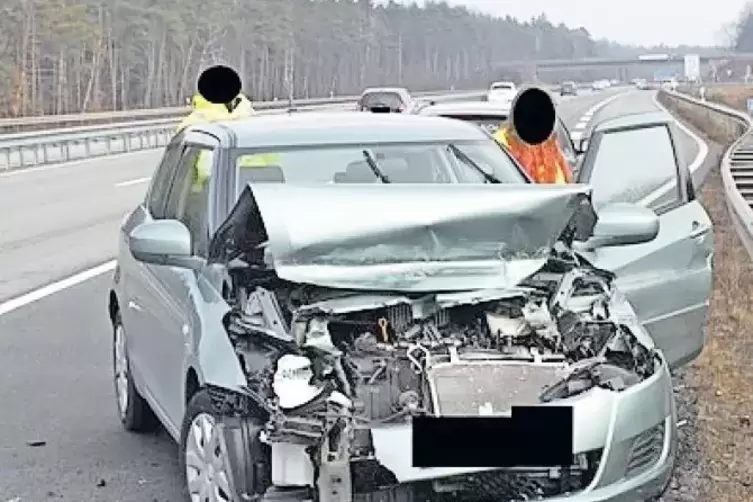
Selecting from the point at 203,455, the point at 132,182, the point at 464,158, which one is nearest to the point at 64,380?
the point at 464,158

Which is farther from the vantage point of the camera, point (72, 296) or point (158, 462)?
point (72, 296)

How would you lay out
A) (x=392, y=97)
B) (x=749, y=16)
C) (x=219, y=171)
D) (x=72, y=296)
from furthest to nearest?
(x=749, y=16) < (x=392, y=97) < (x=72, y=296) < (x=219, y=171)

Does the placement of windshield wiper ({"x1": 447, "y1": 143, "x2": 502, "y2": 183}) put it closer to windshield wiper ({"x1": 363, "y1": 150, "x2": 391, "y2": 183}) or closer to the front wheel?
windshield wiper ({"x1": 363, "y1": 150, "x2": 391, "y2": 183})

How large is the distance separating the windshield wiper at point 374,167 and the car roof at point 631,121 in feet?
3.98

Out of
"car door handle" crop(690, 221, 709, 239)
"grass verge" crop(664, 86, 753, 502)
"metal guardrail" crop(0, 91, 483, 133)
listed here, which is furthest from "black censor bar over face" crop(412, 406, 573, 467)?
"metal guardrail" crop(0, 91, 483, 133)

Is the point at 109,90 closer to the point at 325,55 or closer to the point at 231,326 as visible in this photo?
the point at 325,55

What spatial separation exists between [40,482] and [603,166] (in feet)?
9.74

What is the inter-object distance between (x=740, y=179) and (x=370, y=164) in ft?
37.4

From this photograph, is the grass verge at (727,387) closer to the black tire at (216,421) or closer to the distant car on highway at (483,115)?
the distant car on highway at (483,115)

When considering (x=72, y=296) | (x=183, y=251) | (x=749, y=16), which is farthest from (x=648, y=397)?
(x=749, y=16)

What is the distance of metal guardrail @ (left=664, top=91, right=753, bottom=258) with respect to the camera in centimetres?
887

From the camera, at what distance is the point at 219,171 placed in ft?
18.3

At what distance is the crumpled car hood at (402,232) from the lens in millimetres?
4629

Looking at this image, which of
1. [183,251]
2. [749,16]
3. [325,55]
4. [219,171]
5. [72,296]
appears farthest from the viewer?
[749,16]
